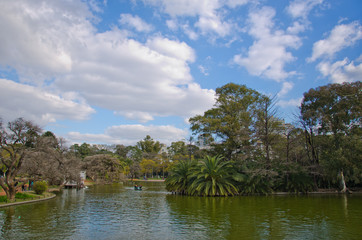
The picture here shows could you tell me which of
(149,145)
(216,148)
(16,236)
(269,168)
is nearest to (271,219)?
(16,236)

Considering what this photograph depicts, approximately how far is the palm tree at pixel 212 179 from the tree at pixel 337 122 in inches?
395

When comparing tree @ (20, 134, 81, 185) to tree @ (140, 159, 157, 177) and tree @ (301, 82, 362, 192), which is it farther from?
tree @ (140, 159, 157, 177)

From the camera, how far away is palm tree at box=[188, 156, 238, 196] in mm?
25938

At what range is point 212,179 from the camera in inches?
1022

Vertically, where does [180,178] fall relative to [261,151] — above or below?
below

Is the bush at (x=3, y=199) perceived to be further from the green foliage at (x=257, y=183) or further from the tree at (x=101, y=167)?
the tree at (x=101, y=167)

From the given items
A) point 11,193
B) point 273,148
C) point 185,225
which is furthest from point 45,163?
point 273,148

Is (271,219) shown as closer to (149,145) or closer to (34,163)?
(34,163)

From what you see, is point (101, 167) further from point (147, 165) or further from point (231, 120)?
point (231, 120)

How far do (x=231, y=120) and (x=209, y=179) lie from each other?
8232mm

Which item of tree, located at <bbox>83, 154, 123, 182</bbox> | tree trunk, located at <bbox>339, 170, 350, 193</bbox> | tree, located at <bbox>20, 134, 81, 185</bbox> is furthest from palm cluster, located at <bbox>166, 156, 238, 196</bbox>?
tree, located at <bbox>83, 154, 123, 182</bbox>

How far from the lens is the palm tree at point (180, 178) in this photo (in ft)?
95.8

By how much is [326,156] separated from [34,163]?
1135 inches

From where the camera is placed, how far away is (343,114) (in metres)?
27.0
